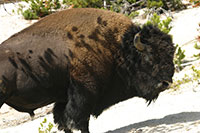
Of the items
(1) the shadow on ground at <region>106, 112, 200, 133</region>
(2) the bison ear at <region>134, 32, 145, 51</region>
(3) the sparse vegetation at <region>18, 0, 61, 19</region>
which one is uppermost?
(2) the bison ear at <region>134, 32, 145, 51</region>

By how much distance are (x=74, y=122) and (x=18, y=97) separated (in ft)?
3.13

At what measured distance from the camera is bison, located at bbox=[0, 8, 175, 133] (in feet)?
18.3

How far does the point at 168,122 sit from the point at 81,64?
5.17 ft

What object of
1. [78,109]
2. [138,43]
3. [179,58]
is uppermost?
[138,43]

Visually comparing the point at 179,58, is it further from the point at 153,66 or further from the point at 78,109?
the point at 78,109

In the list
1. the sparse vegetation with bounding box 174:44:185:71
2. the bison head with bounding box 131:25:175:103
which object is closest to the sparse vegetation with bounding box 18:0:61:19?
the sparse vegetation with bounding box 174:44:185:71

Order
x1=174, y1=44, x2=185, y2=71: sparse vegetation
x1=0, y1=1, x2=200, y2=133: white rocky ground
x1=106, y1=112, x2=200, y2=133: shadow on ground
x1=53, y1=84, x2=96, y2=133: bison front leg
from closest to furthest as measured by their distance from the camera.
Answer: x1=106, y1=112, x2=200, y2=133: shadow on ground, x1=0, y1=1, x2=200, y2=133: white rocky ground, x1=53, y1=84, x2=96, y2=133: bison front leg, x1=174, y1=44, x2=185, y2=71: sparse vegetation

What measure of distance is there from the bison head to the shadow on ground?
1.52 ft

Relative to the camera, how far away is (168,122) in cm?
587

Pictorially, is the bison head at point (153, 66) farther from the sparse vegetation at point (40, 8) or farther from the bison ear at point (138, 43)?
the sparse vegetation at point (40, 8)

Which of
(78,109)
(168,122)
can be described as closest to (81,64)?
(78,109)

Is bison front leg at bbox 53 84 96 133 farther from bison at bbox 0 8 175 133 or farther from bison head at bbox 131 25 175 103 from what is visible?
bison head at bbox 131 25 175 103

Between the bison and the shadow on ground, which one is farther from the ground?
the bison

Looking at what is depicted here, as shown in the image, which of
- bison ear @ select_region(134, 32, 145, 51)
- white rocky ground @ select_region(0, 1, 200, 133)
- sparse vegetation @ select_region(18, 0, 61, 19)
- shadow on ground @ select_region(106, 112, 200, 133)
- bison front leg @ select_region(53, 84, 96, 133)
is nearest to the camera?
shadow on ground @ select_region(106, 112, 200, 133)
